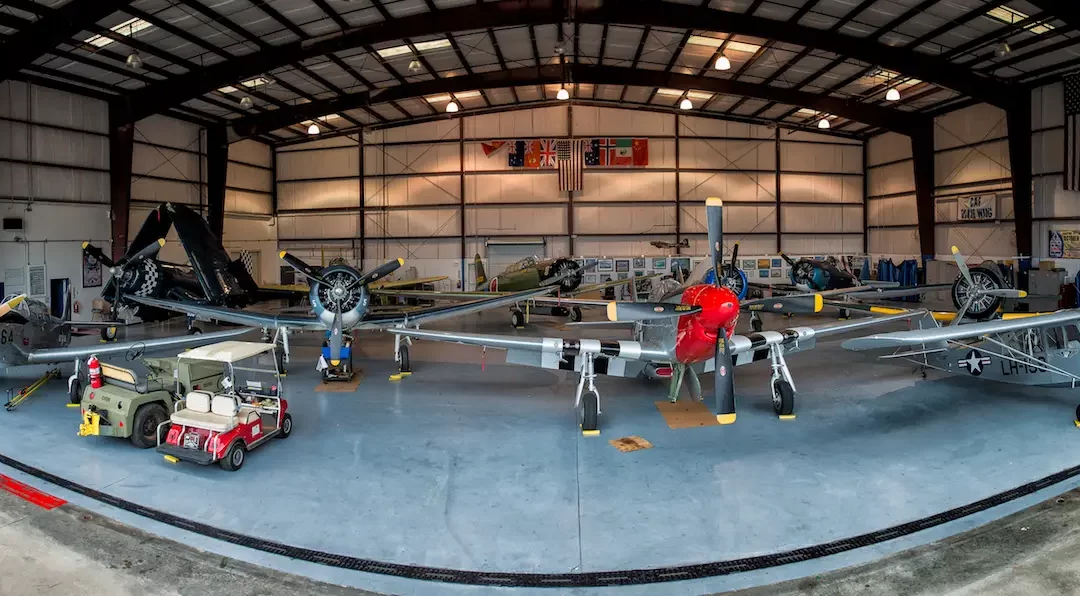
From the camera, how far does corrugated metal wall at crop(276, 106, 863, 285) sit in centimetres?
2945

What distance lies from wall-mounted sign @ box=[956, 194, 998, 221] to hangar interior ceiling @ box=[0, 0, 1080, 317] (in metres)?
0.27

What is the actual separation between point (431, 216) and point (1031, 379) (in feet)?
82.7

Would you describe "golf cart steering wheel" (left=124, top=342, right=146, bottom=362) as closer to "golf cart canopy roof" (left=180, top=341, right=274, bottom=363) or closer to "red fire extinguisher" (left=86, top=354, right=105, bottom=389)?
"red fire extinguisher" (left=86, top=354, right=105, bottom=389)

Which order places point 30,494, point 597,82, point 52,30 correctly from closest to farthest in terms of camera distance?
point 30,494 < point 52,30 < point 597,82

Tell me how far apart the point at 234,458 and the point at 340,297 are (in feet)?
15.6

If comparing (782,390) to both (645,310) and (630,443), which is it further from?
(645,310)

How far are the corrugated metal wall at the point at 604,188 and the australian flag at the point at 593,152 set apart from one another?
1.56 feet

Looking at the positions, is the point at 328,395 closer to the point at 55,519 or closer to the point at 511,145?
the point at 55,519

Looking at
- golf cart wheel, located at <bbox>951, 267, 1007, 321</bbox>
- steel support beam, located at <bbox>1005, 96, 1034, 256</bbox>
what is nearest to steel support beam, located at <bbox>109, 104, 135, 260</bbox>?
golf cart wheel, located at <bbox>951, 267, 1007, 321</bbox>

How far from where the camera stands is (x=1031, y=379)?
32.2ft

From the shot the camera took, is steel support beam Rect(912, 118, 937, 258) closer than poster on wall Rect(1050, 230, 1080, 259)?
No

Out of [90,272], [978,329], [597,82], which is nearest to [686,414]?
[978,329]

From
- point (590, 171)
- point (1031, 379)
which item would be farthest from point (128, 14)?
point (1031, 379)

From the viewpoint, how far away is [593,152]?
2927 cm
